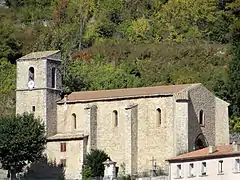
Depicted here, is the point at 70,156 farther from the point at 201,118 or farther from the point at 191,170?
the point at 191,170

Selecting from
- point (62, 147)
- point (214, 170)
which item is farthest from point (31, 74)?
point (214, 170)

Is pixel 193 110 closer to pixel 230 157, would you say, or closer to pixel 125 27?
pixel 230 157

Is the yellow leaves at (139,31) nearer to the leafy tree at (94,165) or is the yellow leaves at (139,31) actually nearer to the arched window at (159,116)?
the arched window at (159,116)

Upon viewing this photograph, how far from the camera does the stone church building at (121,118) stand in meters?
78.7

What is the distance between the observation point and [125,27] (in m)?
117

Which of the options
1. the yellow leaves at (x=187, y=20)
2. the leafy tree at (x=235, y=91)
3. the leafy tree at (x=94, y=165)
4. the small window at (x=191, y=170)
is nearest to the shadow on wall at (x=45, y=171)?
the leafy tree at (x=94, y=165)

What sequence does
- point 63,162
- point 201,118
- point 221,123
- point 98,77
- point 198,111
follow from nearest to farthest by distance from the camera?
point 198,111
point 201,118
point 221,123
point 63,162
point 98,77

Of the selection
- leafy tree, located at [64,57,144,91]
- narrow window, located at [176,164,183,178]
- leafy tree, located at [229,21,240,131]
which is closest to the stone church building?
narrow window, located at [176,164,183,178]

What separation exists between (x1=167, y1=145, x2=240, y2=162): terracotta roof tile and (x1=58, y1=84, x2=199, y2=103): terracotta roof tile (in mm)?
5303

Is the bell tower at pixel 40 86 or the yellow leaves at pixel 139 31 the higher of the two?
the yellow leaves at pixel 139 31

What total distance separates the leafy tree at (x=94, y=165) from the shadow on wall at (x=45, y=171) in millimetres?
2962

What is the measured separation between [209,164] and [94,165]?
30.1 ft

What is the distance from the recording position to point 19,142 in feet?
258

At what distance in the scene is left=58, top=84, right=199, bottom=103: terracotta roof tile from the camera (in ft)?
262
